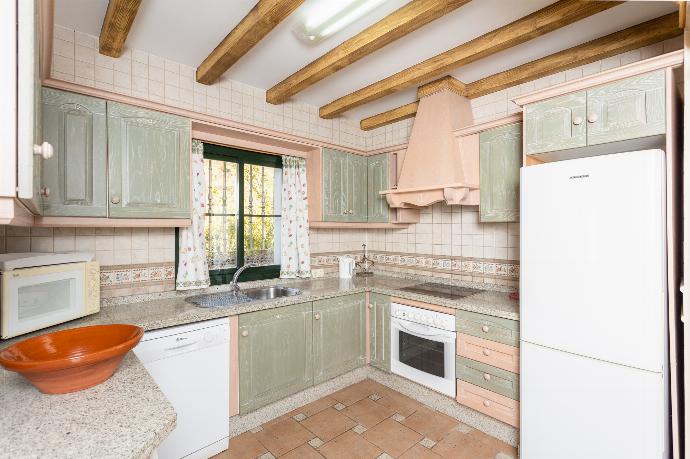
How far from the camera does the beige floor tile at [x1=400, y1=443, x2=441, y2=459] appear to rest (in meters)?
2.12

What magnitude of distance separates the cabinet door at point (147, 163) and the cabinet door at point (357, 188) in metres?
1.55

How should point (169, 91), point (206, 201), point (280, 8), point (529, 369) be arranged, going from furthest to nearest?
point (206, 201)
point (169, 91)
point (529, 369)
point (280, 8)

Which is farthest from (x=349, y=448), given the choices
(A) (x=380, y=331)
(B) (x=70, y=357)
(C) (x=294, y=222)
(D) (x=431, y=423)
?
(C) (x=294, y=222)

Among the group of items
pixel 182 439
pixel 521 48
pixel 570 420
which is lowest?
pixel 182 439

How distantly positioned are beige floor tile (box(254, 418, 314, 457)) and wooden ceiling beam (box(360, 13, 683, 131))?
2.75 metres

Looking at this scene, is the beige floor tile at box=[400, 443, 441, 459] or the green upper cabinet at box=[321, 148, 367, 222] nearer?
the beige floor tile at box=[400, 443, 441, 459]

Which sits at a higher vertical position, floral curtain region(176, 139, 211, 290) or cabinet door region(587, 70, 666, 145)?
cabinet door region(587, 70, 666, 145)

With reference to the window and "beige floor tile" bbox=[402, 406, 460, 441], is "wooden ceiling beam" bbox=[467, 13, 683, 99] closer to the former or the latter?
the window

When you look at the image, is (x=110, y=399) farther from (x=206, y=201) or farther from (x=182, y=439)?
(x=206, y=201)

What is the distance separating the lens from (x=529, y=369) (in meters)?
1.98

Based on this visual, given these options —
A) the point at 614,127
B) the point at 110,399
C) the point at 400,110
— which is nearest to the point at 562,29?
the point at 614,127

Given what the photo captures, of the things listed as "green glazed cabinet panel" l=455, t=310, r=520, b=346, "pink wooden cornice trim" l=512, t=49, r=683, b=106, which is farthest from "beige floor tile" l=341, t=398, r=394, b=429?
"pink wooden cornice trim" l=512, t=49, r=683, b=106

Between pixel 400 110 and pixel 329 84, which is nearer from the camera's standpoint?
pixel 329 84

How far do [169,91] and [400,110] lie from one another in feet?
6.63
